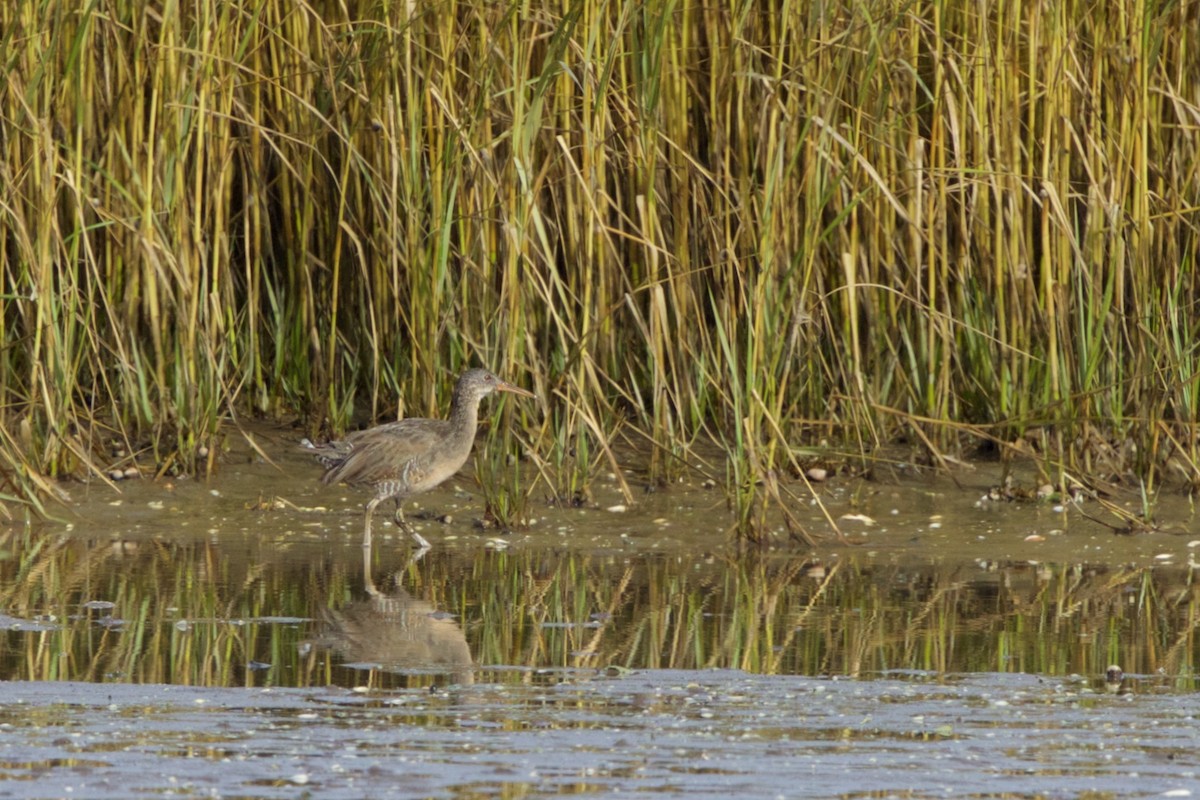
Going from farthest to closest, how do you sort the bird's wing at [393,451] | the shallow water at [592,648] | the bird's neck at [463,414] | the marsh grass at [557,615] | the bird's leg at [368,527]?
the bird's neck at [463,414] < the bird's wing at [393,451] < the bird's leg at [368,527] < the marsh grass at [557,615] < the shallow water at [592,648]

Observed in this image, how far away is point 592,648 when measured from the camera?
6.62m

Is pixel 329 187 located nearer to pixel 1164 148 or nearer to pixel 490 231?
pixel 490 231

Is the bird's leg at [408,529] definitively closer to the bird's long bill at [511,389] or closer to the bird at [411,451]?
the bird at [411,451]

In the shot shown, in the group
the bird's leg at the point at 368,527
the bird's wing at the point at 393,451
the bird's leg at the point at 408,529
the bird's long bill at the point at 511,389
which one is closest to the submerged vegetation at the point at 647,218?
the bird's long bill at the point at 511,389

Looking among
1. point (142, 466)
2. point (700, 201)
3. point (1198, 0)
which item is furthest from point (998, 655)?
point (142, 466)

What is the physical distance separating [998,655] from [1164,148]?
3885mm

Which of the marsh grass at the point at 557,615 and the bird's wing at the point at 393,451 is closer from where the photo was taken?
the marsh grass at the point at 557,615

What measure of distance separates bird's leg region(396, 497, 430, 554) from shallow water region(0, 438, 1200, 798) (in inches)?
3.4

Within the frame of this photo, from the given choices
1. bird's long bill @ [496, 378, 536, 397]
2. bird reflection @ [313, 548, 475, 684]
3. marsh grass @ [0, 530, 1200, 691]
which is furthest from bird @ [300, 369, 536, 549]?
bird reflection @ [313, 548, 475, 684]

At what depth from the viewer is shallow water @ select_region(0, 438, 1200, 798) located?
192 inches

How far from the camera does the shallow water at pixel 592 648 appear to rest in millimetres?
4887

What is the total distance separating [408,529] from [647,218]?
1.74 m

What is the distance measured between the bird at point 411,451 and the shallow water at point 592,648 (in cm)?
22

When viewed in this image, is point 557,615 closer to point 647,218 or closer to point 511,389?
point 511,389
